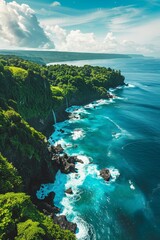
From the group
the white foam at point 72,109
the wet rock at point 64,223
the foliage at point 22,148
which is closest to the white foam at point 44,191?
the foliage at point 22,148

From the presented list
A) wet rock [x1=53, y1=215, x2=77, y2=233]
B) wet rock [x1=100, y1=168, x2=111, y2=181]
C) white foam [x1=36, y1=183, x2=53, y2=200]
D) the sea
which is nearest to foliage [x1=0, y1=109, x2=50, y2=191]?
white foam [x1=36, y1=183, x2=53, y2=200]

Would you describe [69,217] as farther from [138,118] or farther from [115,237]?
[138,118]

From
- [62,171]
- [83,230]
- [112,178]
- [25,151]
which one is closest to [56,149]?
[62,171]

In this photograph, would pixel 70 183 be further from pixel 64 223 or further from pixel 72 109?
pixel 72 109

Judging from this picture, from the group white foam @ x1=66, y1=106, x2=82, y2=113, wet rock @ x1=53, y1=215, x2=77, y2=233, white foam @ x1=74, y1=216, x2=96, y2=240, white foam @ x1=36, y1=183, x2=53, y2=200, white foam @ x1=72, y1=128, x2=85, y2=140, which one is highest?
wet rock @ x1=53, y1=215, x2=77, y2=233

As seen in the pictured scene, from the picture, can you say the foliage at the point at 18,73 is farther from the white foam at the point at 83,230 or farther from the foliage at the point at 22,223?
the foliage at the point at 22,223

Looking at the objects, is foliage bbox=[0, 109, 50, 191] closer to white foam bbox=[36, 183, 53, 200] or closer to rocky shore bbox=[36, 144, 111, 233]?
white foam bbox=[36, 183, 53, 200]
